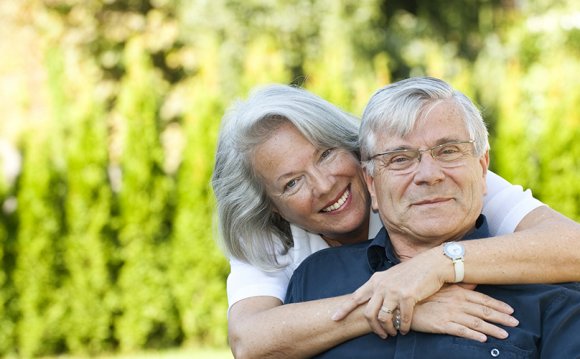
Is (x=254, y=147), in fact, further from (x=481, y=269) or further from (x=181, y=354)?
(x=181, y=354)

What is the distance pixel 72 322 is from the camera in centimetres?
744

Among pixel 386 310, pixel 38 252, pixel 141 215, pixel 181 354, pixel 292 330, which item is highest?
pixel 386 310

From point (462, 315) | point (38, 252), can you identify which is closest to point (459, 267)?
point (462, 315)

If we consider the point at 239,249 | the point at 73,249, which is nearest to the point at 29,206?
the point at 73,249

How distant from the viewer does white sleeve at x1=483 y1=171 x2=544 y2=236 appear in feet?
8.63

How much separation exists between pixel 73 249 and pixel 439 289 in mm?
5612

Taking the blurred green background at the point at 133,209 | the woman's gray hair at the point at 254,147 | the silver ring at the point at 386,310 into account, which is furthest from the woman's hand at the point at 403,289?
the blurred green background at the point at 133,209

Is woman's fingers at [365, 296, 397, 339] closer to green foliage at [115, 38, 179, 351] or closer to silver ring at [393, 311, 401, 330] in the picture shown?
silver ring at [393, 311, 401, 330]

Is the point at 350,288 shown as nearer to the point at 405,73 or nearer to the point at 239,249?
the point at 239,249

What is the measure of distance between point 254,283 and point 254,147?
47 cm

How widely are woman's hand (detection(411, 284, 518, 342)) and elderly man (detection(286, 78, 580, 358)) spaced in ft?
0.12

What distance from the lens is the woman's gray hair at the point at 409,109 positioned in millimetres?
2453

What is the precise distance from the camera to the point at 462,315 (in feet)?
7.43

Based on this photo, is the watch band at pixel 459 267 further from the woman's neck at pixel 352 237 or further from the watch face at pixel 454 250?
the woman's neck at pixel 352 237
